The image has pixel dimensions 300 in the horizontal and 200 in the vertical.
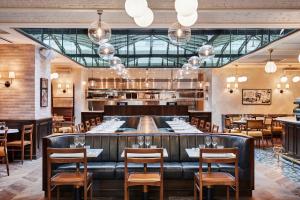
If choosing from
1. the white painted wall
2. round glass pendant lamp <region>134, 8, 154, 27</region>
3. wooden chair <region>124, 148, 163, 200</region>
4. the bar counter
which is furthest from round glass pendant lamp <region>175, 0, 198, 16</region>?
the white painted wall

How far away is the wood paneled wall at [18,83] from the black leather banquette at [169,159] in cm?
357

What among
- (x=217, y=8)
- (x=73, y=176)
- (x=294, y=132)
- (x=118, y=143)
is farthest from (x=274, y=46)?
(x=73, y=176)

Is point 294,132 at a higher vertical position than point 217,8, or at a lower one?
lower

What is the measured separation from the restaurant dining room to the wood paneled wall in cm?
3

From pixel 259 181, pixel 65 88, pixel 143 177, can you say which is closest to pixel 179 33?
pixel 143 177

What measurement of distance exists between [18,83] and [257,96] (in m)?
11.1

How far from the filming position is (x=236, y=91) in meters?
16.0

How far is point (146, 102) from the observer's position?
18.1m

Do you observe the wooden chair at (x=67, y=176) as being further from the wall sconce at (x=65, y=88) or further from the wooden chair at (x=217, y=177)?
the wall sconce at (x=65, y=88)

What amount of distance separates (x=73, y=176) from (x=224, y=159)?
2140 millimetres

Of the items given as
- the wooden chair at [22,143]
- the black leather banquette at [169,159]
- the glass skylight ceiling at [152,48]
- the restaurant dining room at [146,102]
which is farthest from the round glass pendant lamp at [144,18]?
the glass skylight ceiling at [152,48]

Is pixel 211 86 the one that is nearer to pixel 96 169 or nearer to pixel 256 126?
pixel 256 126

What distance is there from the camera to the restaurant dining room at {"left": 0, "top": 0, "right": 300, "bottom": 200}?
15.8 feet

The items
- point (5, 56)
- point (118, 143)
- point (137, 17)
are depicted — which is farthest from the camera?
point (5, 56)
